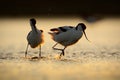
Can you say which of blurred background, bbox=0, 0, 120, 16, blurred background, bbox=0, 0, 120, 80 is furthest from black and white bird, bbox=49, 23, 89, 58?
blurred background, bbox=0, 0, 120, 16

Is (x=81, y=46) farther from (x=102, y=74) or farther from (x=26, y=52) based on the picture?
(x=102, y=74)

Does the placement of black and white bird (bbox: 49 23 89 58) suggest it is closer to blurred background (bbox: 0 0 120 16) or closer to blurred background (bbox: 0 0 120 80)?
blurred background (bbox: 0 0 120 80)

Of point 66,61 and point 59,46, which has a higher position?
point 59,46

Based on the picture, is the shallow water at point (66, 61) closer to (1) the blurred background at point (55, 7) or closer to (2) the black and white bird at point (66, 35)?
(2) the black and white bird at point (66, 35)

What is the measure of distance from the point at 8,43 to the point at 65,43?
120 inches

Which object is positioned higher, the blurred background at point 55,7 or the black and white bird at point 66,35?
the blurred background at point 55,7

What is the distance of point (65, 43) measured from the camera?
1367 cm

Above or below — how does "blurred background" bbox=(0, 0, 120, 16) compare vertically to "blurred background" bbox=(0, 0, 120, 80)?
above

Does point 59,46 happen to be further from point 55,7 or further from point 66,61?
point 55,7

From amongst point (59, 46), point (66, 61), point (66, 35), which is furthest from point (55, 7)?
point (66, 61)

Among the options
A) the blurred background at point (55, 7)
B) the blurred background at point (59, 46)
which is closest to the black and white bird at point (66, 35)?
the blurred background at point (59, 46)

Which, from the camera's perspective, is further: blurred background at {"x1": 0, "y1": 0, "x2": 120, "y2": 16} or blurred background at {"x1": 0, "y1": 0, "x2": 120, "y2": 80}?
blurred background at {"x1": 0, "y1": 0, "x2": 120, "y2": 16}

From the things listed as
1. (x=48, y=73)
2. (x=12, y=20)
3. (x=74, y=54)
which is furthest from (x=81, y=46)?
(x=12, y=20)

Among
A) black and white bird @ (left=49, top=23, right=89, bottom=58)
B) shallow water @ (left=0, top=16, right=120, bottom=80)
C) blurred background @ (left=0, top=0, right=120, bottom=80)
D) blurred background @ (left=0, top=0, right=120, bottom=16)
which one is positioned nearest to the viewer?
shallow water @ (left=0, top=16, right=120, bottom=80)
